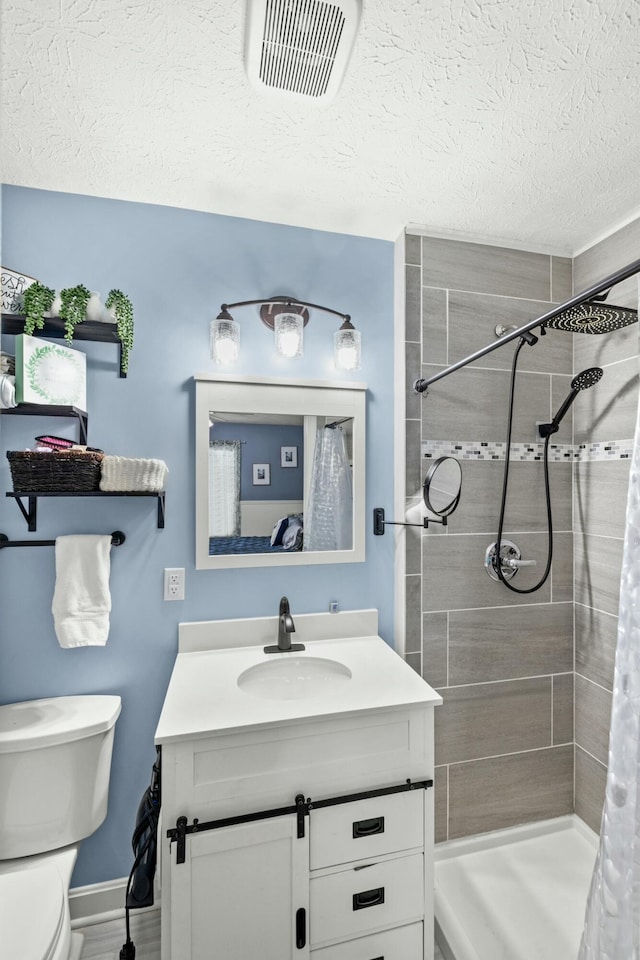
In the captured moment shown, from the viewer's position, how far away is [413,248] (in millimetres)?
1953

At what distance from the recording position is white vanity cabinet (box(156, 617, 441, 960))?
1274 mm

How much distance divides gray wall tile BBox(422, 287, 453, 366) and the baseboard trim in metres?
2.14

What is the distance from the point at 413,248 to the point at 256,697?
1699mm

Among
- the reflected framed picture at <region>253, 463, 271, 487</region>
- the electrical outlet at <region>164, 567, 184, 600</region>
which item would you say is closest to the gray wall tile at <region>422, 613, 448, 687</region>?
the reflected framed picture at <region>253, 463, 271, 487</region>

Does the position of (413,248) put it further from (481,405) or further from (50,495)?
(50,495)

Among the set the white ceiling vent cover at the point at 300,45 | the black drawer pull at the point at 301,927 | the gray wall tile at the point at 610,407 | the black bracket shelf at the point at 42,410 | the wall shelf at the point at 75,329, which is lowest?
the black drawer pull at the point at 301,927

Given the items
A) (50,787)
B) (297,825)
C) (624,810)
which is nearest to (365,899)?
(297,825)

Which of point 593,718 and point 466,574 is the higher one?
point 466,574

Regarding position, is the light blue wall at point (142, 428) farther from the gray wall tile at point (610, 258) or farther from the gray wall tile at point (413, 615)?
the gray wall tile at point (610, 258)

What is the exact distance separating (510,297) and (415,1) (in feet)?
3.84

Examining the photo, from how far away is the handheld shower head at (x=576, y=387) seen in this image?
1.82m

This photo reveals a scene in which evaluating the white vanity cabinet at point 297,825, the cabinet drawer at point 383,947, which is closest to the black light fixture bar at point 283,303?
the white vanity cabinet at point 297,825

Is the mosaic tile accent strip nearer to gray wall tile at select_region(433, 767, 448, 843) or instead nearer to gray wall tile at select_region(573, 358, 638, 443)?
gray wall tile at select_region(573, 358, 638, 443)

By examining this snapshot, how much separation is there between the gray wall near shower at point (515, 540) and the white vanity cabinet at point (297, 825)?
537mm
